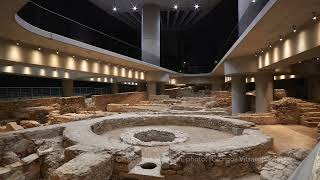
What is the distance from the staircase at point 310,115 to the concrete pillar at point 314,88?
8404 millimetres

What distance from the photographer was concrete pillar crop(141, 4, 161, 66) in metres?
24.7

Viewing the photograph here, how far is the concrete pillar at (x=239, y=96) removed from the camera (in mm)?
15354

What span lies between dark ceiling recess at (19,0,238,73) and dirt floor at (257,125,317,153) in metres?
9.08

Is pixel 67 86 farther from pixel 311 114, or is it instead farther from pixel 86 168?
pixel 86 168

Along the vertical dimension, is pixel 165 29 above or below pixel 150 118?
above

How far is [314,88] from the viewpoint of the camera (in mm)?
19156

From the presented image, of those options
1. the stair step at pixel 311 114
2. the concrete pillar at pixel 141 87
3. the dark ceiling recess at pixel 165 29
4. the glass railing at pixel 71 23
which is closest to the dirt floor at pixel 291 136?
the stair step at pixel 311 114

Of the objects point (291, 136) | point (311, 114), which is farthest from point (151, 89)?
point (291, 136)

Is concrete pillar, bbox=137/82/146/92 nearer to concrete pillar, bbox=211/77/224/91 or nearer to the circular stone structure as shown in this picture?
concrete pillar, bbox=211/77/224/91

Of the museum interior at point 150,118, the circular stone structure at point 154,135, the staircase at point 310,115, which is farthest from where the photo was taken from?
the staircase at point 310,115

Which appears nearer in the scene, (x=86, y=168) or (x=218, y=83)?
(x=86, y=168)

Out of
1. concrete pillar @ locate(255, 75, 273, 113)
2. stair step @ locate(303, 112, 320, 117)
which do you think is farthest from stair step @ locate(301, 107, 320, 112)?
concrete pillar @ locate(255, 75, 273, 113)

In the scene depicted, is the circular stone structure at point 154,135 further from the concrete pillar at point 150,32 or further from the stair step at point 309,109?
the concrete pillar at point 150,32

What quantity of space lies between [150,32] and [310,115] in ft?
57.3
